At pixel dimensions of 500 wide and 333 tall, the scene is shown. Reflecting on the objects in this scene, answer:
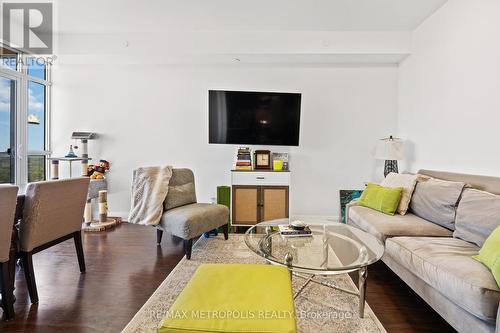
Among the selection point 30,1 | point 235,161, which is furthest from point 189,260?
point 30,1

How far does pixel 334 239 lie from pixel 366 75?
2.79m

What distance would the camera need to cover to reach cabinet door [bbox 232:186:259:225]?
356 centimetres

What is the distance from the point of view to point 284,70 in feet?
13.2

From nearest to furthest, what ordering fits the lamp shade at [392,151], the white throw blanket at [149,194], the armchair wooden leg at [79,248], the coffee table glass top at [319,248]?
the coffee table glass top at [319,248] < the armchair wooden leg at [79,248] < the white throw blanket at [149,194] < the lamp shade at [392,151]

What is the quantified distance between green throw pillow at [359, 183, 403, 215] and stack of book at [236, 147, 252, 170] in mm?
1534

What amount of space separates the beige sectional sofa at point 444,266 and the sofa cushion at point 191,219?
1.52 m

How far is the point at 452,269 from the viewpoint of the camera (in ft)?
4.80

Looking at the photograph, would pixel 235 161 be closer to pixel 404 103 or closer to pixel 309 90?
pixel 309 90

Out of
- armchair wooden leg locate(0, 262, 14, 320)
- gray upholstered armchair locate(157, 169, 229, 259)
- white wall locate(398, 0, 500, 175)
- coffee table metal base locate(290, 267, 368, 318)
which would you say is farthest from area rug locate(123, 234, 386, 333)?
white wall locate(398, 0, 500, 175)

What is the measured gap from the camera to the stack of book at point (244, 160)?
12.1ft

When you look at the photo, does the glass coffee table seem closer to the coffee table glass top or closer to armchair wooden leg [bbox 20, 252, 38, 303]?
the coffee table glass top

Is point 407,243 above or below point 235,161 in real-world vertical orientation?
below

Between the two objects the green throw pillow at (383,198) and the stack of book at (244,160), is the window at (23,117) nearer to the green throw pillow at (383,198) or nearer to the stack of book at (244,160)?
the stack of book at (244,160)

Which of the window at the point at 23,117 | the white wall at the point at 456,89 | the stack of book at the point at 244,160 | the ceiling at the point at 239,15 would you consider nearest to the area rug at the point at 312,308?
the stack of book at the point at 244,160
